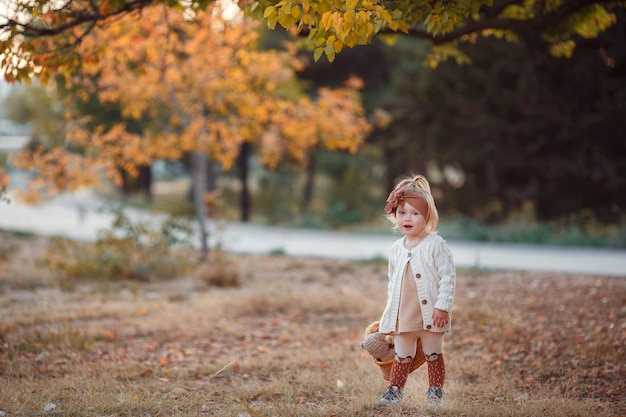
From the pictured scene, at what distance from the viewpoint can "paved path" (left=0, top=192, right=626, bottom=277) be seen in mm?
10739

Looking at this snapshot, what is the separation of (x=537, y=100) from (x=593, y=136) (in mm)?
1356

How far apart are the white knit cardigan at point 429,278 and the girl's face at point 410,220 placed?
8 cm

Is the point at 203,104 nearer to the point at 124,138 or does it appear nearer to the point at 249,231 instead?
the point at 124,138

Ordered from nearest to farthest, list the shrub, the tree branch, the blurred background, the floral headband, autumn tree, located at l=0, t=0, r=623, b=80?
the floral headband → autumn tree, located at l=0, t=0, r=623, b=80 → the tree branch → the shrub → the blurred background

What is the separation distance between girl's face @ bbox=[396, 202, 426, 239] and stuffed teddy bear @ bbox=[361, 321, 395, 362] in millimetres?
719

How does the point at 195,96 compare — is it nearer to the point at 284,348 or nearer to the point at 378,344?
the point at 284,348

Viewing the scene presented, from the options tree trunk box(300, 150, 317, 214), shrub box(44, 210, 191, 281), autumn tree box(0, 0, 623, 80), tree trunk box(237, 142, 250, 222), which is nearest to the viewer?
autumn tree box(0, 0, 623, 80)

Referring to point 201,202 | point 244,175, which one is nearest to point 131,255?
point 201,202

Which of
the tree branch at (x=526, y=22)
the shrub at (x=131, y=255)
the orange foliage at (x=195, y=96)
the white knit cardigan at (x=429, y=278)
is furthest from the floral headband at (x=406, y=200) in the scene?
the orange foliage at (x=195, y=96)

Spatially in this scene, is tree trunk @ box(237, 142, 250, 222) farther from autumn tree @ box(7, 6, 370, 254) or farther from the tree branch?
the tree branch

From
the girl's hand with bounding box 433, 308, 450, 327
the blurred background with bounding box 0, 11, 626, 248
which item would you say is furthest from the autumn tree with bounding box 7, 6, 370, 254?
the girl's hand with bounding box 433, 308, 450, 327

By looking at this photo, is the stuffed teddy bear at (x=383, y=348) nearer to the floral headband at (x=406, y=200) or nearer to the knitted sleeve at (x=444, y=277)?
the knitted sleeve at (x=444, y=277)

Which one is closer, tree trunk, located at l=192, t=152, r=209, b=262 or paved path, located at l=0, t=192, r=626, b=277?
paved path, located at l=0, t=192, r=626, b=277

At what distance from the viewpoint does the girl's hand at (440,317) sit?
405 cm
